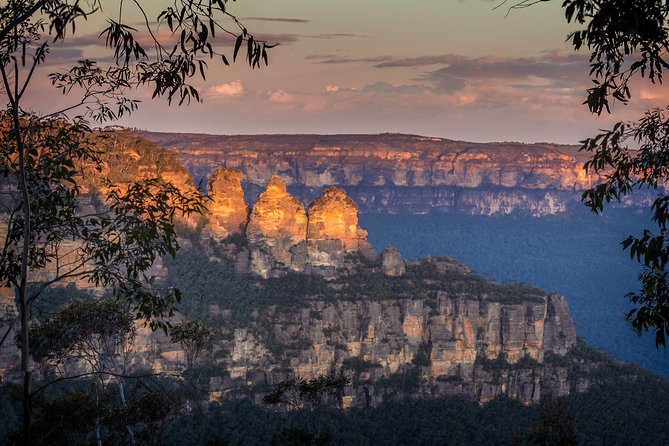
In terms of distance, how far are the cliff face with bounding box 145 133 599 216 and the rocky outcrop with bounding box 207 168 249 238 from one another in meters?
42.1

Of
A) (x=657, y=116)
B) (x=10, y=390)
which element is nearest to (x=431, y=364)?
(x=10, y=390)

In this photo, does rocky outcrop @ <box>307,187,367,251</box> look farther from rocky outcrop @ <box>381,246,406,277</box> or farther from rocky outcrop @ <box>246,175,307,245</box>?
rocky outcrop @ <box>381,246,406,277</box>

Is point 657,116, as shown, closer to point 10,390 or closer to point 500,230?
point 10,390

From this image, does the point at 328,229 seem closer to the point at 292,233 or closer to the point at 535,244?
the point at 292,233

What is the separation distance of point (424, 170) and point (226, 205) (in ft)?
189

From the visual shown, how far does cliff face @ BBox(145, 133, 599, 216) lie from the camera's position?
11369 cm

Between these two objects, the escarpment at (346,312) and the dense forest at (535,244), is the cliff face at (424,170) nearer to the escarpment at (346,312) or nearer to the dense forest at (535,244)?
the dense forest at (535,244)

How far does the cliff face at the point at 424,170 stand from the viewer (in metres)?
114

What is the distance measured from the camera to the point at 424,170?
4766 inches

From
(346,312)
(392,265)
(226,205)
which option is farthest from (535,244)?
(226,205)

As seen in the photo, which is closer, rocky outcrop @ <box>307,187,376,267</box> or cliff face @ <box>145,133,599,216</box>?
rocky outcrop @ <box>307,187,376,267</box>

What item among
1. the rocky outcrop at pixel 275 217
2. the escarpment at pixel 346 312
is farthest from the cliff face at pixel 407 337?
the rocky outcrop at pixel 275 217

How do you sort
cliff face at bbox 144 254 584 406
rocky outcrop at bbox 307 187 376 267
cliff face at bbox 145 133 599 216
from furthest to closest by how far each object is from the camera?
cliff face at bbox 145 133 599 216 < rocky outcrop at bbox 307 187 376 267 < cliff face at bbox 144 254 584 406

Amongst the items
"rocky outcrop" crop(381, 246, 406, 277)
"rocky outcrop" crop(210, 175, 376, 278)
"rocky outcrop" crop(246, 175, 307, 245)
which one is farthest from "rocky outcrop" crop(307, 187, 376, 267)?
"rocky outcrop" crop(381, 246, 406, 277)
